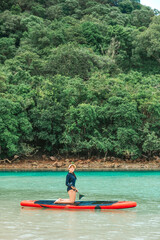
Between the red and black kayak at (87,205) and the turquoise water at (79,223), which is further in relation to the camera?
the red and black kayak at (87,205)

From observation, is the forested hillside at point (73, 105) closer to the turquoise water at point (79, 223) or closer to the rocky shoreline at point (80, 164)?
the rocky shoreline at point (80, 164)

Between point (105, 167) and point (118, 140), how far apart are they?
3138mm

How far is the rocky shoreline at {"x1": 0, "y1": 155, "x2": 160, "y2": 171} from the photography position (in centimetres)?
3372

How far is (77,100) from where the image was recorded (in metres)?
38.4

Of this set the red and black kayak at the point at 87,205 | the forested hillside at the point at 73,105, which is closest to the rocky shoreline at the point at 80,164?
the forested hillside at the point at 73,105

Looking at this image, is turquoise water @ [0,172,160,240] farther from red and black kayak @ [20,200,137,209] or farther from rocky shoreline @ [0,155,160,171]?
rocky shoreline @ [0,155,160,171]

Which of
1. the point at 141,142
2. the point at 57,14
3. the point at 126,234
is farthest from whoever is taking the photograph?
the point at 57,14

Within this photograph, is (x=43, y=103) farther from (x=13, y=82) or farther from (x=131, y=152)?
(x=131, y=152)

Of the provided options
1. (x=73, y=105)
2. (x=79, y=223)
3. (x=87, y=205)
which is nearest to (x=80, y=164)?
(x=73, y=105)

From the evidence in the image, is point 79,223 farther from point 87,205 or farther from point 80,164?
point 80,164

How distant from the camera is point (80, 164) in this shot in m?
35.0

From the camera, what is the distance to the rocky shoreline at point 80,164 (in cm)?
3372

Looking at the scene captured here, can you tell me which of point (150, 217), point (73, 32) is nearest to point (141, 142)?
point (73, 32)

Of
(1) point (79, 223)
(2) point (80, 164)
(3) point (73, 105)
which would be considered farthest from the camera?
(3) point (73, 105)
